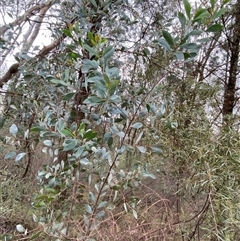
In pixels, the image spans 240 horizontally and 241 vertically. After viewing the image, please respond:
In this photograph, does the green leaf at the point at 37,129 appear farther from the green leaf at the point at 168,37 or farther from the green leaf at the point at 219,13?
the green leaf at the point at 219,13

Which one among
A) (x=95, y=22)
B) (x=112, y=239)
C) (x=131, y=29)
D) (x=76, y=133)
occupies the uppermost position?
(x=131, y=29)

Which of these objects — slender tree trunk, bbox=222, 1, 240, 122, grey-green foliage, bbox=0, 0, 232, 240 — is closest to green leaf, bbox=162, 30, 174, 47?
grey-green foliage, bbox=0, 0, 232, 240

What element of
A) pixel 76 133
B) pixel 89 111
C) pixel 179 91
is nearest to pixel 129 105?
pixel 89 111

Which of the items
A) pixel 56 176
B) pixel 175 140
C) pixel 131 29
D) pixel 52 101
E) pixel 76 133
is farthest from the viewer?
pixel 131 29

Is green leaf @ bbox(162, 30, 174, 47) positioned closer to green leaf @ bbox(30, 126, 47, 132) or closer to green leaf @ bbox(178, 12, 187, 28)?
green leaf @ bbox(178, 12, 187, 28)

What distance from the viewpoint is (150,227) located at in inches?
51.6

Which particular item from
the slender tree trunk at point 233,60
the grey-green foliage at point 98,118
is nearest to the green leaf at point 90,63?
the grey-green foliage at point 98,118

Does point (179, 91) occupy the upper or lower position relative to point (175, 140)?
upper

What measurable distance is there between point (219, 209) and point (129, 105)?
0.58m

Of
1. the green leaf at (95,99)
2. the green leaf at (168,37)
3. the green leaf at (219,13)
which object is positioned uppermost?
the green leaf at (219,13)

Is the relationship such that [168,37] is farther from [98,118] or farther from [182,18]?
[98,118]

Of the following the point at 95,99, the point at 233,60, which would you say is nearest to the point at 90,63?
the point at 95,99

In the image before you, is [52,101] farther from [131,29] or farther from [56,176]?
[131,29]

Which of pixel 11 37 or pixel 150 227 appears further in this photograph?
pixel 150 227
